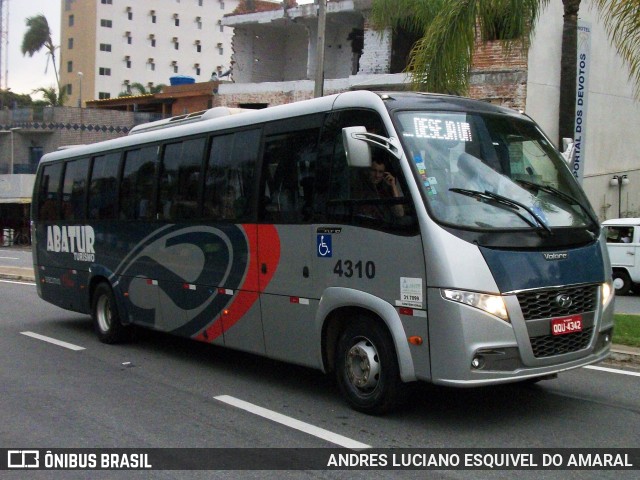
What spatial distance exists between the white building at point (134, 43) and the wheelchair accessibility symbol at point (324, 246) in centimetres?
7505

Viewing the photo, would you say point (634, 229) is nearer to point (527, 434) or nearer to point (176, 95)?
point (527, 434)

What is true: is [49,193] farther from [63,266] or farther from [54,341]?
[54,341]

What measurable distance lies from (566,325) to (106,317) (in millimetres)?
7190

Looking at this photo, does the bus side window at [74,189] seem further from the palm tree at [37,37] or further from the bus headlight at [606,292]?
the palm tree at [37,37]

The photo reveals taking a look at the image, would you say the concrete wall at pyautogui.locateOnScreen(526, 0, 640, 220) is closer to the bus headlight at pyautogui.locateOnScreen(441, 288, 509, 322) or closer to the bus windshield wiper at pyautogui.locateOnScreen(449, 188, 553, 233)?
the bus windshield wiper at pyautogui.locateOnScreen(449, 188, 553, 233)

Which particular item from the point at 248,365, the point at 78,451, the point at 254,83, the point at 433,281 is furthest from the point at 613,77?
the point at 78,451

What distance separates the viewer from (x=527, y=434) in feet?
20.4

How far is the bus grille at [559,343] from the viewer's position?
6.12 metres

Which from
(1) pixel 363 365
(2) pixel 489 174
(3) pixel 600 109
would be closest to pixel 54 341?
(1) pixel 363 365

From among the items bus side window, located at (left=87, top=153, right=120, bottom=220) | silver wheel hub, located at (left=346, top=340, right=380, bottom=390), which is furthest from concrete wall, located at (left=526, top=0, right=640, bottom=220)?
silver wheel hub, located at (left=346, top=340, right=380, bottom=390)

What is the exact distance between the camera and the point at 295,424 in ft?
21.8

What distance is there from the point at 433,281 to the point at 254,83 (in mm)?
25961

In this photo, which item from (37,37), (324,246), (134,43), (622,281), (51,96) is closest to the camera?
(324,246)

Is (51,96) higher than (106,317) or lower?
higher
